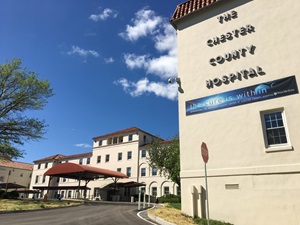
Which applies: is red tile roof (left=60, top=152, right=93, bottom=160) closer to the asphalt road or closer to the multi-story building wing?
the multi-story building wing

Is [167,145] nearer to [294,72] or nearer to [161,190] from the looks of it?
[161,190]

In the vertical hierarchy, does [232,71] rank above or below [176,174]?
above

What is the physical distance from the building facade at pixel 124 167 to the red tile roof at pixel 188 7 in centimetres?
3145

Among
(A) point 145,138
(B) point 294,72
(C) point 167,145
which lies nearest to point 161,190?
(C) point 167,145

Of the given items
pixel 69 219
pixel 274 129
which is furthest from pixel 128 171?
pixel 274 129

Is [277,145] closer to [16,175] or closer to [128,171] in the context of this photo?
[128,171]

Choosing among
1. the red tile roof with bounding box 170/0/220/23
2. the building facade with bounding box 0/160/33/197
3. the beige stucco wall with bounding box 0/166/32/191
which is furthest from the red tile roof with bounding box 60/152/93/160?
the red tile roof with bounding box 170/0/220/23

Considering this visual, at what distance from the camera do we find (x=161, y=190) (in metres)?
43.3

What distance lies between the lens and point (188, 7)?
16.4 metres

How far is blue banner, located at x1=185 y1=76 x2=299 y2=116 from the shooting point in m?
11.3

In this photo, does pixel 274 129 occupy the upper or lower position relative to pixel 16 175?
lower

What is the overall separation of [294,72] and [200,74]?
4.90 metres

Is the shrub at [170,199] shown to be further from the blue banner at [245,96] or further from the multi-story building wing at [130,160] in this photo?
the blue banner at [245,96]

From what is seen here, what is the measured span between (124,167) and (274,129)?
41163mm
